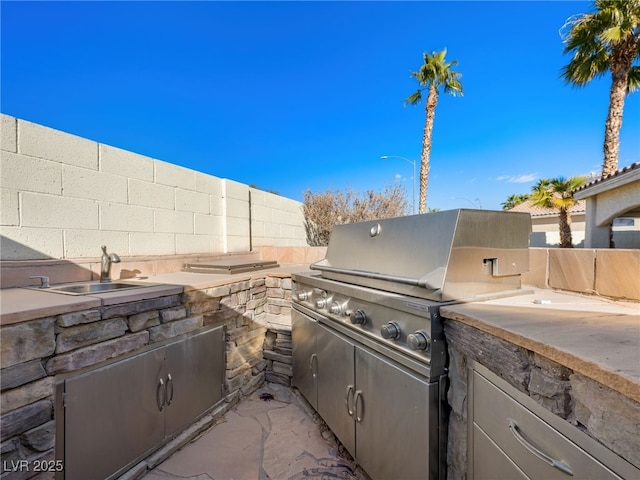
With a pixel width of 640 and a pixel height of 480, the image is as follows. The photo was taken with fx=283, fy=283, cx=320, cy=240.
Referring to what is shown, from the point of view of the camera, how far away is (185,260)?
3.20 meters

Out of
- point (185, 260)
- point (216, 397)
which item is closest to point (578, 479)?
point (216, 397)

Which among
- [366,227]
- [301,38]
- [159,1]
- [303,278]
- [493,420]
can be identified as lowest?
[493,420]

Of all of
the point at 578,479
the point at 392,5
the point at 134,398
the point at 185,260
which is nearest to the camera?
the point at 578,479

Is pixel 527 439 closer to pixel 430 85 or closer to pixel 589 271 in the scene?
pixel 589 271

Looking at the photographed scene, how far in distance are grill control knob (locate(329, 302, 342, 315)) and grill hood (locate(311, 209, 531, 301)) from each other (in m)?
0.21

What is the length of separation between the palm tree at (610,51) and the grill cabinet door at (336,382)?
9.53 m

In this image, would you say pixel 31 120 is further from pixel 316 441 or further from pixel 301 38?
pixel 301 38

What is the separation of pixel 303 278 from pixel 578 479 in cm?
196

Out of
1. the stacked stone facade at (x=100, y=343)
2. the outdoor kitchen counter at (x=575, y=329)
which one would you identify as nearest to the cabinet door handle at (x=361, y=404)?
the outdoor kitchen counter at (x=575, y=329)

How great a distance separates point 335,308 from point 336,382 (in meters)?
0.52

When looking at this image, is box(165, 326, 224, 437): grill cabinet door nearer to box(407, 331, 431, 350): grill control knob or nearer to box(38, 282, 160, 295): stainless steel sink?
box(38, 282, 160, 295): stainless steel sink

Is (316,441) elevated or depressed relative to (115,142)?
depressed

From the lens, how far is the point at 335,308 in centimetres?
194

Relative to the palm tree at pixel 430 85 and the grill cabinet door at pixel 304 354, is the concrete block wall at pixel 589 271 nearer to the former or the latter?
the grill cabinet door at pixel 304 354
